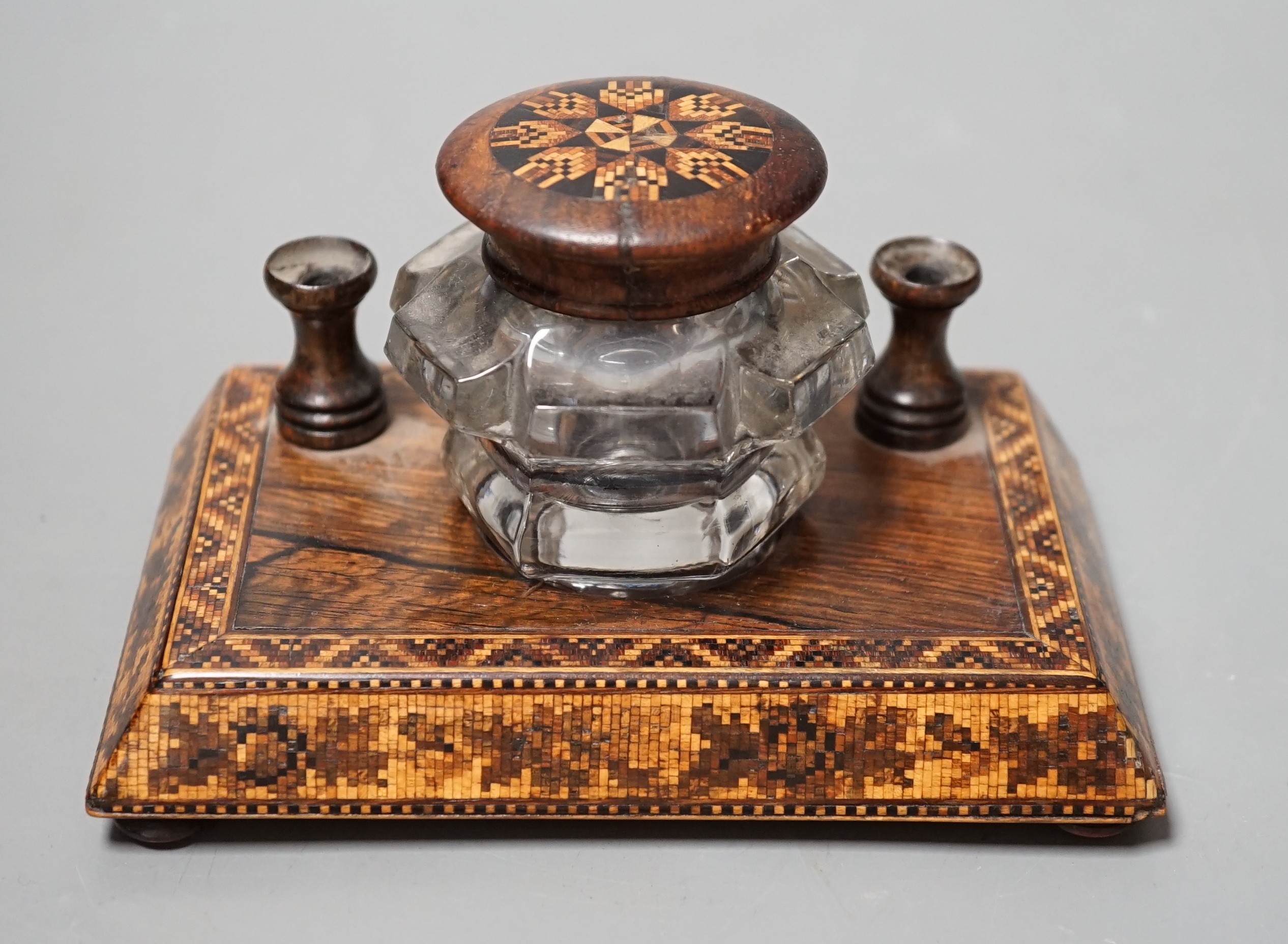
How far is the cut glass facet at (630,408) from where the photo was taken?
1493 mm

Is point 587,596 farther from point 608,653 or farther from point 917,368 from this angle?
point 917,368

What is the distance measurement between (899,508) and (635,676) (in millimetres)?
331

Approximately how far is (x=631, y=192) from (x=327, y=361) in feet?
1.50

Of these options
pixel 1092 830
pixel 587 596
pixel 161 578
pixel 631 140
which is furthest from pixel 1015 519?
pixel 161 578

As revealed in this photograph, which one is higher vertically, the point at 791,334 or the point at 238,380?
the point at 791,334

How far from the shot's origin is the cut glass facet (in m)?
1.49

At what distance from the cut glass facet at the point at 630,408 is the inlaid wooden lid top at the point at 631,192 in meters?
0.04

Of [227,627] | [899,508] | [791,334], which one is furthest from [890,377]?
[227,627]

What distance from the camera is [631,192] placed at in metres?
1.40

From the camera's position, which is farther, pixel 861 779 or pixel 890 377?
pixel 890 377

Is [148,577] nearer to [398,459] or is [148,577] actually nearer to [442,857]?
[398,459]

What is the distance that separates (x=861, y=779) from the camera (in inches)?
60.1

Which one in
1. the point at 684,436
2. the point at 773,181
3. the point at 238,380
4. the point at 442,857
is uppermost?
the point at 773,181

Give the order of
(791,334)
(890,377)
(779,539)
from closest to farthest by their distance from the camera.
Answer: (791,334) < (779,539) < (890,377)
